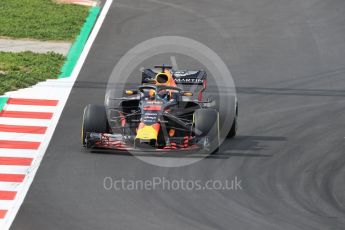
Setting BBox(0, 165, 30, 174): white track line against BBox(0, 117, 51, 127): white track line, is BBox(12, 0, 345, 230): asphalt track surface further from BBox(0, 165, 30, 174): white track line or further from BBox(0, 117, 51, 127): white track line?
BBox(0, 117, 51, 127): white track line

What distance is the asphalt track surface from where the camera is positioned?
18328 mm

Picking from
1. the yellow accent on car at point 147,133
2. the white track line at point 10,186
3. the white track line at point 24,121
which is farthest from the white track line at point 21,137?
the white track line at point 10,186

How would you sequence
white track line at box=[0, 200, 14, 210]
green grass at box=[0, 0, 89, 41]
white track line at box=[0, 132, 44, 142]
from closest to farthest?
white track line at box=[0, 200, 14, 210]
white track line at box=[0, 132, 44, 142]
green grass at box=[0, 0, 89, 41]

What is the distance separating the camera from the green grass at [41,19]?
32.7 metres

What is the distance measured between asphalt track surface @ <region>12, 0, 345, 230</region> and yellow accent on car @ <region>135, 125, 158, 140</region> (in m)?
0.56

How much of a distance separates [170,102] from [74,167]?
295cm

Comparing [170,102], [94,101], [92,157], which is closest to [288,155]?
[170,102]

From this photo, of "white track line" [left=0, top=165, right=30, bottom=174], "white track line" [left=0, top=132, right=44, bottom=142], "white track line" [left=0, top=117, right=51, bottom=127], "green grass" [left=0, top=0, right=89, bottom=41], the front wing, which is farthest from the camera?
"green grass" [left=0, top=0, right=89, bottom=41]

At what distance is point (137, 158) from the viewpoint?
70.7 ft

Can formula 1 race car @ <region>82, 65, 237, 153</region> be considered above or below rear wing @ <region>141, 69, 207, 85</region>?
below

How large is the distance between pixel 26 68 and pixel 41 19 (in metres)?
5.62

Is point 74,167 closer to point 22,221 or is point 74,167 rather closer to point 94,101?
point 22,221

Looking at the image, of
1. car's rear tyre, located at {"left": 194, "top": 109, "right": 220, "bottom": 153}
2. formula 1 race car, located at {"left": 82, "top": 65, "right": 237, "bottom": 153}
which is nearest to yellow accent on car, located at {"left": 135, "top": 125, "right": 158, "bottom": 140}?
formula 1 race car, located at {"left": 82, "top": 65, "right": 237, "bottom": 153}

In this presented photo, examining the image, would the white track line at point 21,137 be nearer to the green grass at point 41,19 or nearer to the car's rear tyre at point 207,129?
the car's rear tyre at point 207,129
